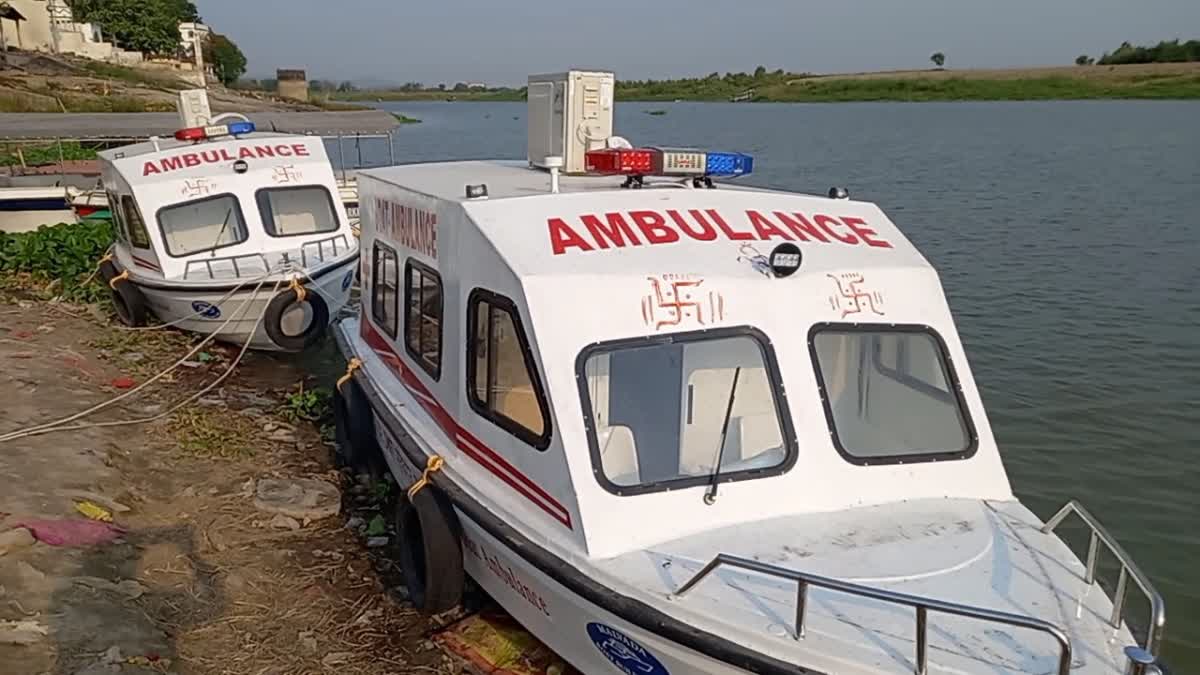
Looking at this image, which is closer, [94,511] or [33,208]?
[94,511]

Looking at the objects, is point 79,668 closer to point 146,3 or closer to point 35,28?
point 35,28

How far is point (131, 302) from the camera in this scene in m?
12.3

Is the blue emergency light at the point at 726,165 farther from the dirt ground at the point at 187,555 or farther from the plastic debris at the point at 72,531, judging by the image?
the plastic debris at the point at 72,531

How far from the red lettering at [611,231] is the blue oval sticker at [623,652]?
5.90ft

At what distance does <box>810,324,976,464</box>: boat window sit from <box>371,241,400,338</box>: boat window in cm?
325

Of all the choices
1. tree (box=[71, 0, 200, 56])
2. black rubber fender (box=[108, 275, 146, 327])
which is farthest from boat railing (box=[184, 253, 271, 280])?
tree (box=[71, 0, 200, 56])

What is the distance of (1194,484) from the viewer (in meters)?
9.10

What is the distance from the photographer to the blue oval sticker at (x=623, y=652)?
4.23m

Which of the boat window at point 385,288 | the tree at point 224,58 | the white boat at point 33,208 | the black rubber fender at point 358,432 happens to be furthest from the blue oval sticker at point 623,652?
the tree at point 224,58

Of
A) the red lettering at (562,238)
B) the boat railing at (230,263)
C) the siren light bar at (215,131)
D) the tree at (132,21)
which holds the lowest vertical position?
the boat railing at (230,263)

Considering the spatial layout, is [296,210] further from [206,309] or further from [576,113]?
[576,113]

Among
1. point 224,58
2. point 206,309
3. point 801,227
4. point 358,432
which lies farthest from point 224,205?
point 224,58

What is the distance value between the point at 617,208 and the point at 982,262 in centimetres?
1395

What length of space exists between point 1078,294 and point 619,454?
12810mm
